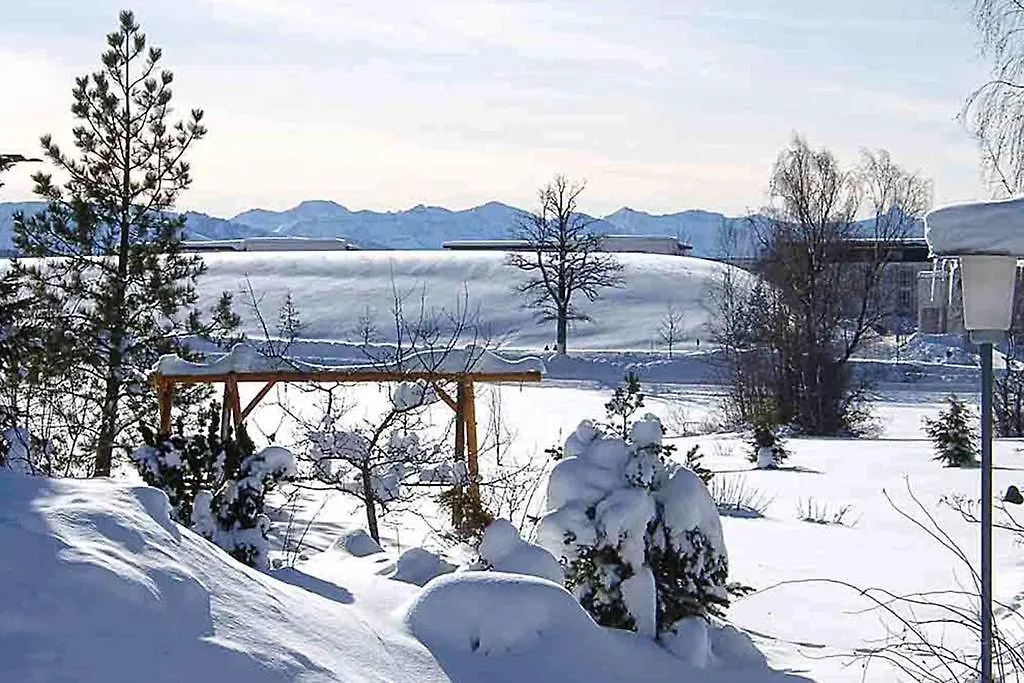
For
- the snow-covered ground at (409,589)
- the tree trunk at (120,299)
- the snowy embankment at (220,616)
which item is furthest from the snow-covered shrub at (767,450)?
the snowy embankment at (220,616)

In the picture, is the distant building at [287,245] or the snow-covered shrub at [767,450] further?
the distant building at [287,245]

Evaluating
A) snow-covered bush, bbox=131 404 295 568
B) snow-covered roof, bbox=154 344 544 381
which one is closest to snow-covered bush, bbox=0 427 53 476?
snow-covered bush, bbox=131 404 295 568

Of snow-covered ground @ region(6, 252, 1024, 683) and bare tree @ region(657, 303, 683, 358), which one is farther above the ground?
bare tree @ region(657, 303, 683, 358)

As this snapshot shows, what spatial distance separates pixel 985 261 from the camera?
4.32 meters

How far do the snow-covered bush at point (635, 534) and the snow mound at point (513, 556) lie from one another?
33 cm

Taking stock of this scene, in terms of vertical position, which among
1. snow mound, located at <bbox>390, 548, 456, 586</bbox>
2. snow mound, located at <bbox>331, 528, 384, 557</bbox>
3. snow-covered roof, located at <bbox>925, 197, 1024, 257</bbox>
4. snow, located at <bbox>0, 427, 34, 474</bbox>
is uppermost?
snow-covered roof, located at <bbox>925, 197, 1024, 257</bbox>

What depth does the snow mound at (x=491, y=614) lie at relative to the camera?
4434 mm

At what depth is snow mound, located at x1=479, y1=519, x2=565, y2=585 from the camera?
542 centimetres

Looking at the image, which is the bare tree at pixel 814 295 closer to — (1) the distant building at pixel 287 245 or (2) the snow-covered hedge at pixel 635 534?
(2) the snow-covered hedge at pixel 635 534

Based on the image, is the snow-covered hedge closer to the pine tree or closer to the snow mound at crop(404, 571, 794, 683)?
the snow mound at crop(404, 571, 794, 683)

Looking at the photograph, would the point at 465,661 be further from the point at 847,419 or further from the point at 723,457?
the point at 847,419

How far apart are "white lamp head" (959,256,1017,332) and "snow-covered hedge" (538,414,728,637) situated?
77.1 inches

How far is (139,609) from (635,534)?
307cm

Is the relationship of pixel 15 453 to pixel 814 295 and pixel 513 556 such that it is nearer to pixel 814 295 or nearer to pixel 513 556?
pixel 513 556
